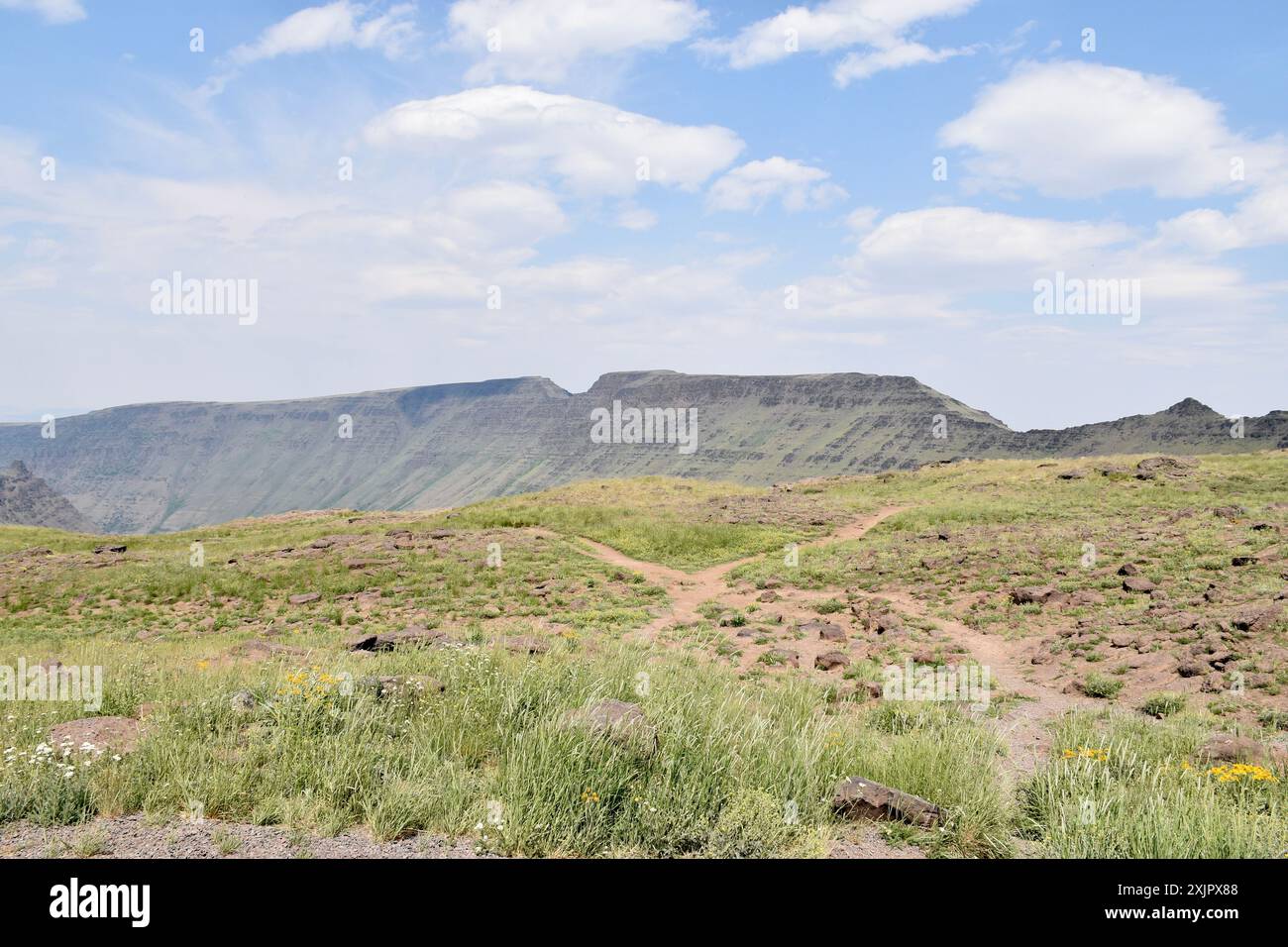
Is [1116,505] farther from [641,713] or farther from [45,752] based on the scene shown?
[45,752]

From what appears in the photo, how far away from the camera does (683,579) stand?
91.9 feet

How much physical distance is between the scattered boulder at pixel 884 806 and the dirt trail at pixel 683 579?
39.5 feet

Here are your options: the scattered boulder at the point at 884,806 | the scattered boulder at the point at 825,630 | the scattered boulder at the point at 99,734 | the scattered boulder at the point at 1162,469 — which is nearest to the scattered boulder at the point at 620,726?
the scattered boulder at the point at 884,806

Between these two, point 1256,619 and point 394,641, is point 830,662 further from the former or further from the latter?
point 394,641

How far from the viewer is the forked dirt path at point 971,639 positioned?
10.4 m

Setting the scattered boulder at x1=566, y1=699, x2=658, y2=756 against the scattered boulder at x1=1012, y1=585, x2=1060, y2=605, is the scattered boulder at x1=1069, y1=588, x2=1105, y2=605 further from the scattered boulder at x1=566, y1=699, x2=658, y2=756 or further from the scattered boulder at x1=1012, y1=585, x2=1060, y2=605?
the scattered boulder at x1=566, y1=699, x2=658, y2=756

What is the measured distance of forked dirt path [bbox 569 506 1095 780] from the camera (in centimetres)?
1037

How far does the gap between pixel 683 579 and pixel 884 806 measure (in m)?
22.3

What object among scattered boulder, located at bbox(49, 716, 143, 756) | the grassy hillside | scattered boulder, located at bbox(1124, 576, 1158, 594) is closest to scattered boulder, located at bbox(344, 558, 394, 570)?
the grassy hillside

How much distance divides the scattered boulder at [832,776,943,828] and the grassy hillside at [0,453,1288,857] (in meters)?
0.20

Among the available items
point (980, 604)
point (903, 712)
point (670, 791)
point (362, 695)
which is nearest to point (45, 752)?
point (362, 695)

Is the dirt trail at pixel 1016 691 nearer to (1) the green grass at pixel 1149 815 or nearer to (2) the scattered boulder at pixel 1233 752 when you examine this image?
(1) the green grass at pixel 1149 815

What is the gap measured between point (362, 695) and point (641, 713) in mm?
2895
